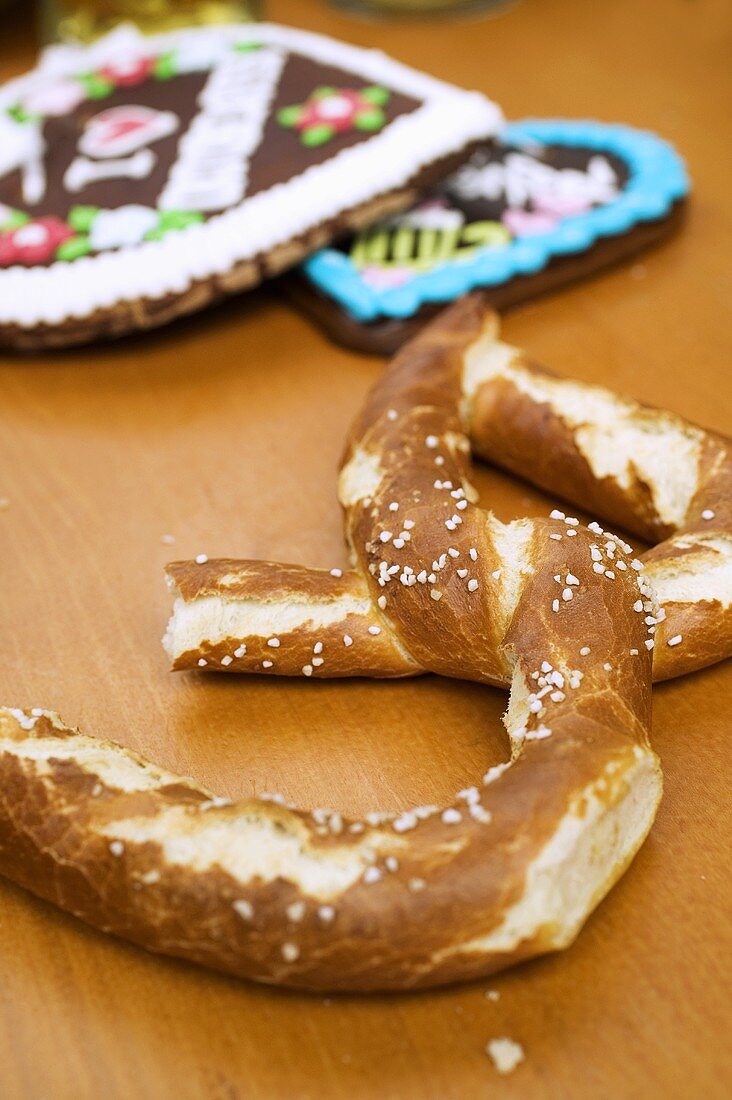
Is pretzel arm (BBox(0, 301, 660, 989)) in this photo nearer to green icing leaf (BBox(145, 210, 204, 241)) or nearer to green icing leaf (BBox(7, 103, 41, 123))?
green icing leaf (BBox(145, 210, 204, 241))

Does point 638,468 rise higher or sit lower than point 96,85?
lower

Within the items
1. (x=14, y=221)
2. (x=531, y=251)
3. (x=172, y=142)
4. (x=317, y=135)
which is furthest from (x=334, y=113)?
(x=14, y=221)

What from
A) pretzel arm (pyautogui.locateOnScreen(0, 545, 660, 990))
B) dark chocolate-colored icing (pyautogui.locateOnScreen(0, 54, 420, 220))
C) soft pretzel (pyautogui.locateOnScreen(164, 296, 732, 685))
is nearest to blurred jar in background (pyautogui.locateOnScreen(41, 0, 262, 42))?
dark chocolate-colored icing (pyautogui.locateOnScreen(0, 54, 420, 220))

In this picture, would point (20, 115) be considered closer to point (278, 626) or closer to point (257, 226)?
point (257, 226)

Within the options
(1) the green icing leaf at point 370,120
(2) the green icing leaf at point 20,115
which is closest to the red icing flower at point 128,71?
(2) the green icing leaf at point 20,115

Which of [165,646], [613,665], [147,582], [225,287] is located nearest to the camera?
[613,665]

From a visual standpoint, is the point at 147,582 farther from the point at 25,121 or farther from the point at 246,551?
the point at 25,121

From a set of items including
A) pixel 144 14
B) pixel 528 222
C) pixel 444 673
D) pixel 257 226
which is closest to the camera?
pixel 444 673

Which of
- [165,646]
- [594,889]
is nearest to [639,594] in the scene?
[594,889]
